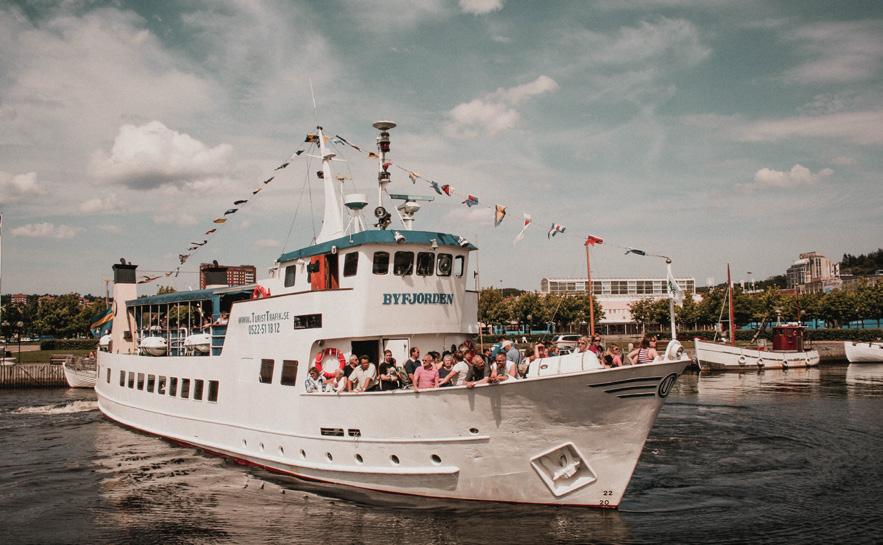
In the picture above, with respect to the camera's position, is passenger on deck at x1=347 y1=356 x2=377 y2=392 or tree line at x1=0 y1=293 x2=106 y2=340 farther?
tree line at x1=0 y1=293 x2=106 y2=340

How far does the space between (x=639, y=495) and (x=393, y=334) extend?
686cm

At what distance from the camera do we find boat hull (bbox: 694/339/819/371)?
2115 inches

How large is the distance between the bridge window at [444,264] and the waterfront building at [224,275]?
38.2 feet

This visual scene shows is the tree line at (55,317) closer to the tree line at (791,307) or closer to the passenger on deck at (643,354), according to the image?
the tree line at (791,307)

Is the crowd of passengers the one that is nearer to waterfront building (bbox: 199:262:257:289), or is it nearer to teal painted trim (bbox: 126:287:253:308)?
teal painted trim (bbox: 126:287:253:308)

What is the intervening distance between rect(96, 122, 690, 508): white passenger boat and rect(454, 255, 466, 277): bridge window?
0.04 meters

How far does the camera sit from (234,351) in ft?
63.6

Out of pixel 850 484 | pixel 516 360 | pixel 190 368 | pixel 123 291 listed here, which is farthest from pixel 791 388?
pixel 123 291

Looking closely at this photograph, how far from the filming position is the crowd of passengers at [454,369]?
13016 mm

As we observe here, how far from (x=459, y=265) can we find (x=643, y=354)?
6.47m

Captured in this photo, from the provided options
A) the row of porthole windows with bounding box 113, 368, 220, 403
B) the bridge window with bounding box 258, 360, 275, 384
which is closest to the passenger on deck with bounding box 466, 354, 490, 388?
the bridge window with bounding box 258, 360, 275, 384

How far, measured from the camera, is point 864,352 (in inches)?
2206

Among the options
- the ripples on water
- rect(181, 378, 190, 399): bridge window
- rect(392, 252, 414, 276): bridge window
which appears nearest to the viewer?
the ripples on water

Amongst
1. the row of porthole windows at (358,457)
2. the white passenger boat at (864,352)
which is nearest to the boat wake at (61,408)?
the row of porthole windows at (358,457)
